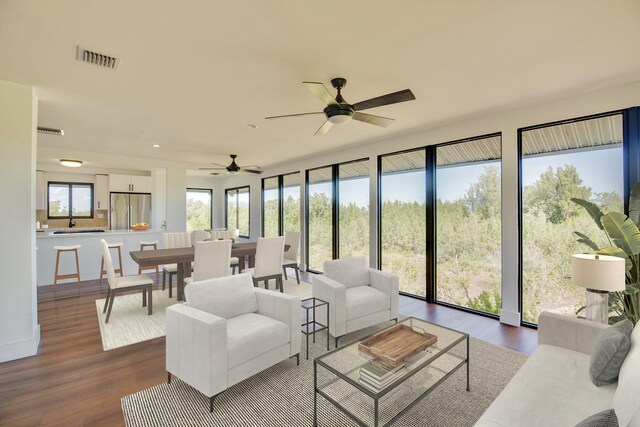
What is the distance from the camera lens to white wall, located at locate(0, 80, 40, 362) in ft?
9.41

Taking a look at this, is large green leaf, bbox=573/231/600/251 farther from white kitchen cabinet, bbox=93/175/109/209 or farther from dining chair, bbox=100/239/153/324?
white kitchen cabinet, bbox=93/175/109/209

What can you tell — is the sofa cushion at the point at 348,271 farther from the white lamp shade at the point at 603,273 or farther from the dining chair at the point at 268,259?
the white lamp shade at the point at 603,273

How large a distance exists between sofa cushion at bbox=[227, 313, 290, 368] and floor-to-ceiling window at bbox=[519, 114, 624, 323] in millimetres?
3177

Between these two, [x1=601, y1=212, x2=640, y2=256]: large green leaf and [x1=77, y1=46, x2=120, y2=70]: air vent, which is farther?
[x1=601, y1=212, x2=640, y2=256]: large green leaf

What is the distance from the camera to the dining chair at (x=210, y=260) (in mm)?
3996

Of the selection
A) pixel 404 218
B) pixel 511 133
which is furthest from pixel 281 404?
pixel 511 133

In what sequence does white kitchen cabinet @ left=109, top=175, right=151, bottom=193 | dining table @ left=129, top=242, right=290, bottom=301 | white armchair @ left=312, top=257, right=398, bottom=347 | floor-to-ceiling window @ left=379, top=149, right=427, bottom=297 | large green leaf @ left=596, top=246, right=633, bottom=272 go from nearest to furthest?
large green leaf @ left=596, top=246, right=633, bottom=272 → white armchair @ left=312, top=257, right=398, bottom=347 → dining table @ left=129, top=242, right=290, bottom=301 → floor-to-ceiling window @ left=379, top=149, right=427, bottom=297 → white kitchen cabinet @ left=109, top=175, right=151, bottom=193

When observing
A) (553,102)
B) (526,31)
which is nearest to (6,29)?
(526,31)

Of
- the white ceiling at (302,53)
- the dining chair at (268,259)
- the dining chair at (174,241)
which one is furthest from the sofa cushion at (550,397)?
the dining chair at (174,241)

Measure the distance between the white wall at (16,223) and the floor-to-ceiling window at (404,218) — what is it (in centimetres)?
472

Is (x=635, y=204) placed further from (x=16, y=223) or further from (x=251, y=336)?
(x=16, y=223)

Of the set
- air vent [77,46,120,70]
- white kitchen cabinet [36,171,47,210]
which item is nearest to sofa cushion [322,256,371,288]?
air vent [77,46,120,70]

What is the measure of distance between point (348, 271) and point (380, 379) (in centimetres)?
194

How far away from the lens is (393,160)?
5.23 metres
